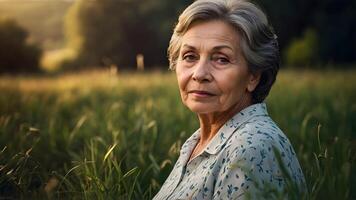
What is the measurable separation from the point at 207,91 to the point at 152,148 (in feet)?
6.96

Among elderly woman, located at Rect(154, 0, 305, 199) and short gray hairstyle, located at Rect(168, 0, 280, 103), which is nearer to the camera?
elderly woman, located at Rect(154, 0, 305, 199)

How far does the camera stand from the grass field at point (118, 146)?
2.74 meters

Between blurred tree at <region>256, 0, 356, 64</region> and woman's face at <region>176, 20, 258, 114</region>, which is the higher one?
woman's face at <region>176, 20, 258, 114</region>

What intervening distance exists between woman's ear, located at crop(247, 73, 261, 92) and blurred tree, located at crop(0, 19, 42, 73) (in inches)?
788

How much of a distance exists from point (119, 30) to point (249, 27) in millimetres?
27763

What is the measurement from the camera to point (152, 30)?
30.1m

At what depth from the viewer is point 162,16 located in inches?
1214

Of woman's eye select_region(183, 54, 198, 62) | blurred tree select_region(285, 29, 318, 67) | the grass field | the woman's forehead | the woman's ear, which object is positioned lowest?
blurred tree select_region(285, 29, 318, 67)

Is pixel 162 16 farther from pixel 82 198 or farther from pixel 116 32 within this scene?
pixel 82 198

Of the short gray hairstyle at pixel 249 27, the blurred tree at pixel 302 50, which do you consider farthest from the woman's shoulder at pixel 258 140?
the blurred tree at pixel 302 50

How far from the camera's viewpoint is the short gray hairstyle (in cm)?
245

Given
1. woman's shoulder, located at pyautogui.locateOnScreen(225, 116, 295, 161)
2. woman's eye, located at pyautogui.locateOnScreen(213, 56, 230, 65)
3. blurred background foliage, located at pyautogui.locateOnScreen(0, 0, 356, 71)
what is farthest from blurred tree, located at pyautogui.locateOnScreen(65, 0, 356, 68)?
woman's shoulder, located at pyautogui.locateOnScreen(225, 116, 295, 161)

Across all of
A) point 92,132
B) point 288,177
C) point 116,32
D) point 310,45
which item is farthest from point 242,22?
point 116,32

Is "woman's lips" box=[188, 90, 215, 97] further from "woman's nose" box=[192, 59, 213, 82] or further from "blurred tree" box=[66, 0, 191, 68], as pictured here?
"blurred tree" box=[66, 0, 191, 68]
